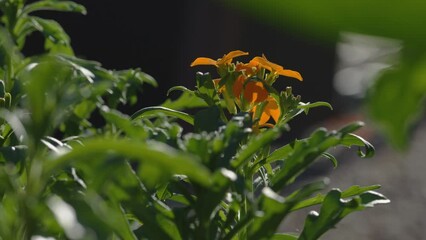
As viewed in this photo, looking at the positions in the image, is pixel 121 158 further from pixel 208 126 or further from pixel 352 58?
pixel 352 58

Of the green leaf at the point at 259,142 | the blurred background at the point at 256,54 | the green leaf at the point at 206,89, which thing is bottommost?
the blurred background at the point at 256,54

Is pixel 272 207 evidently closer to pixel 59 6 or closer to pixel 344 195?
pixel 344 195

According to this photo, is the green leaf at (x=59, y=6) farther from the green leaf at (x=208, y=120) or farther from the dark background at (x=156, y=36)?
the dark background at (x=156, y=36)

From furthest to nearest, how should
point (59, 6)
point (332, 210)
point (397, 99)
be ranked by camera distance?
point (59, 6)
point (332, 210)
point (397, 99)

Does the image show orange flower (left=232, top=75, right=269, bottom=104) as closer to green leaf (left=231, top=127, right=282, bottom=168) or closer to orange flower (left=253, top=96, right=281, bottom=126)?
orange flower (left=253, top=96, right=281, bottom=126)

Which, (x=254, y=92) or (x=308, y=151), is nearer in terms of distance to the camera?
(x=308, y=151)

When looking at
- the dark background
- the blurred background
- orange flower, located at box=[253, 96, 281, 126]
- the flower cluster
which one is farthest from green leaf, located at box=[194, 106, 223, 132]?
the dark background

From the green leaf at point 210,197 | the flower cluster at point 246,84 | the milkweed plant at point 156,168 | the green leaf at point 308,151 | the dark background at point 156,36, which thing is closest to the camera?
the milkweed plant at point 156,168

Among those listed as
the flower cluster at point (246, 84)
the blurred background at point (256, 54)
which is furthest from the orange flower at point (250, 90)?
the blurred background at point (256, 54)

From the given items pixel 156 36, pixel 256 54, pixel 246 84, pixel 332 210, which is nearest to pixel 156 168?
pixel 332 210
